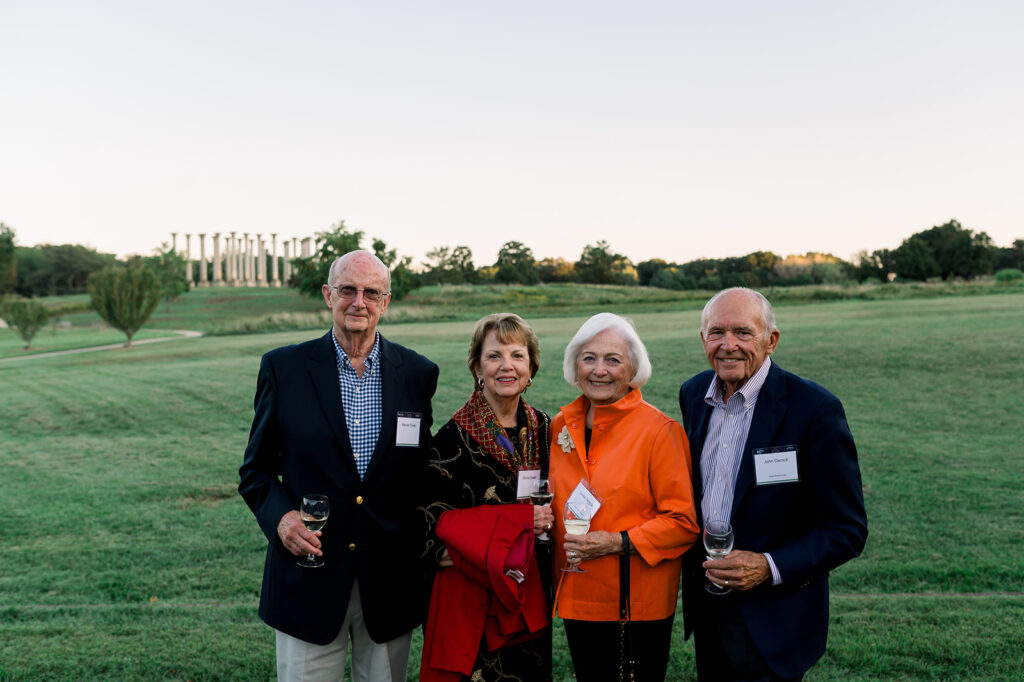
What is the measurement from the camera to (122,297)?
37.9 meters

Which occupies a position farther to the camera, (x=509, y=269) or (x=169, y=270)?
(x=509, y=269)

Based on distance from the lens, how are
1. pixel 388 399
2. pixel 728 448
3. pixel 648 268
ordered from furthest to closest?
pixel 648 268 → pixel 388 399 → pixel 728 448

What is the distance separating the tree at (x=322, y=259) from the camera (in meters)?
66.9

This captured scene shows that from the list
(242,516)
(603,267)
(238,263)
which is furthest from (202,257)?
(242,516)

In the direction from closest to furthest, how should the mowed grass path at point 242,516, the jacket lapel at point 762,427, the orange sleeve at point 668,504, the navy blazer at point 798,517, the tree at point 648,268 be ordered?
the navy blazer at point 798,517 → the jacket lapel at point 762,427 → the orange sleeve at point 668,504 → the mowed grass path at point 242,516 → the tree at point 648,268

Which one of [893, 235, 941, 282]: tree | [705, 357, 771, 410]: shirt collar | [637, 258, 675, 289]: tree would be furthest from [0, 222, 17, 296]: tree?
[893, 235, 941, 282]: tree

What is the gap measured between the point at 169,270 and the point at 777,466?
8503 cm

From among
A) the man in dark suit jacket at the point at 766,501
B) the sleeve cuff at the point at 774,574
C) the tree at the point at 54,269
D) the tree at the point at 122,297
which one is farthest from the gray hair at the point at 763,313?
the tree at the point at 54,269

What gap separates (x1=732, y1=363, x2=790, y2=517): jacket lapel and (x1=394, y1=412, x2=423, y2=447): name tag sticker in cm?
151

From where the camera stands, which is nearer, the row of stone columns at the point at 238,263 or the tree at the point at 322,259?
the tree at the point at 322,259

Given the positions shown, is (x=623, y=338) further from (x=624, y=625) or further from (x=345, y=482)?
(x=345, y=482)

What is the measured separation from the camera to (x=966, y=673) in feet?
15.3

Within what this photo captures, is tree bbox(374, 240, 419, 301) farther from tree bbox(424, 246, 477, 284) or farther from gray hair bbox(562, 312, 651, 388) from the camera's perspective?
gray hair bbox(562, 312, 651, 388)

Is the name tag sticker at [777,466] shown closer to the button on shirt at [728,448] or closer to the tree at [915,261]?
the button on shirt at [728,448]
